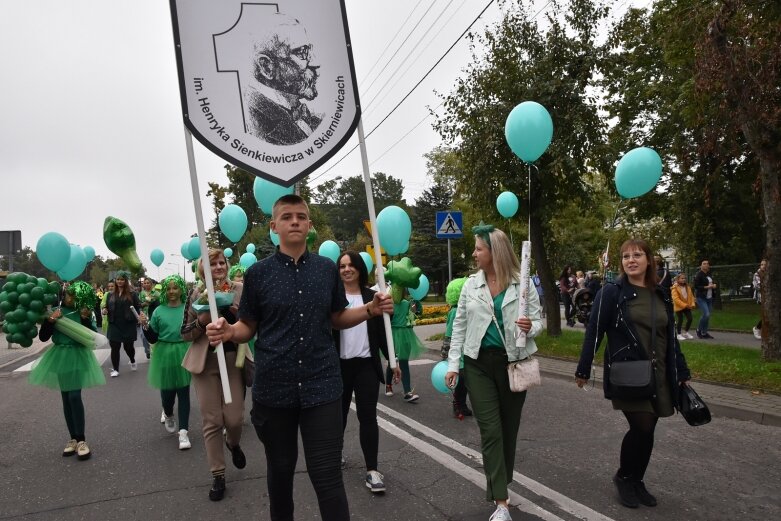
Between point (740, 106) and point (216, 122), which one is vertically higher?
point (740, 106)

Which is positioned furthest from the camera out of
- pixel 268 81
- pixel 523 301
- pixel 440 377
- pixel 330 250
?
pixel 330 250

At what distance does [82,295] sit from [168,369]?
1.17 meters

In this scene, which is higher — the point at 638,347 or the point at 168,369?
the point at 638,347

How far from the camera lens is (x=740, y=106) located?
7.90 metres

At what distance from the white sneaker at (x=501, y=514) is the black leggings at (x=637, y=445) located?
95 cm

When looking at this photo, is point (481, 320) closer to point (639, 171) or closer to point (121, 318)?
point (639, 171)

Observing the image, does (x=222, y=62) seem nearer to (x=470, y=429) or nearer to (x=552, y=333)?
(x=470, y=429)

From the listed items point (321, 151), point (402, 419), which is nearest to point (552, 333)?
point (402, 419)

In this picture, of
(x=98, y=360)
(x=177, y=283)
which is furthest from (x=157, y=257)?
(x=177, y=283)

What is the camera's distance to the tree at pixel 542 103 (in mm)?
10398

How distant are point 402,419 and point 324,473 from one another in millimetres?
3703

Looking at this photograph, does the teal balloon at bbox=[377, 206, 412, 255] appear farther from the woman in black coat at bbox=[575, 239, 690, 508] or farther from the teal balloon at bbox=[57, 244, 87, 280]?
the teal balloon at bbox=[57, 244, 87, 280]

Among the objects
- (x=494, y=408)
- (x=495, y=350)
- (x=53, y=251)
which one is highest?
(x=53, y=251)

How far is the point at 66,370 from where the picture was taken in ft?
17.6
